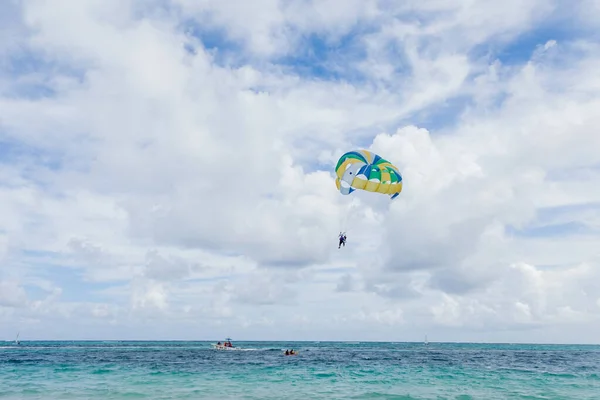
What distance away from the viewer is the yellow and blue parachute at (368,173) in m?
28.2

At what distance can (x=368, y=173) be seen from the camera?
93.2ft

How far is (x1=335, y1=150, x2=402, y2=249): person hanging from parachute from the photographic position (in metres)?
28.2

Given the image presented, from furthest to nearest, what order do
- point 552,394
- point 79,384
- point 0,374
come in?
1. point 0,374
2. point 79,384
3. point 552,394

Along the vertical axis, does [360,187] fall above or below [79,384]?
above

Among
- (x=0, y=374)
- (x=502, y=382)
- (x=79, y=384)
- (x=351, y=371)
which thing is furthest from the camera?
(x=351, y=371)

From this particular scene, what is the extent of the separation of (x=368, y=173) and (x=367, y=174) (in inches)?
3.5

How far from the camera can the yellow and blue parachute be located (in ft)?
92.5

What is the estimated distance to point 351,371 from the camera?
40406 mm

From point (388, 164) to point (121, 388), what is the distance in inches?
812

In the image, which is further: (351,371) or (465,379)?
(351,371)

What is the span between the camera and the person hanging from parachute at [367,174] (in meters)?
28.2

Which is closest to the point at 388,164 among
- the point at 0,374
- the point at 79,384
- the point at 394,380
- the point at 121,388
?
the point at 394,380

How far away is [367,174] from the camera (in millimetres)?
28453

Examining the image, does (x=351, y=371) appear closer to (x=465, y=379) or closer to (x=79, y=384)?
(x=465, y=379)
